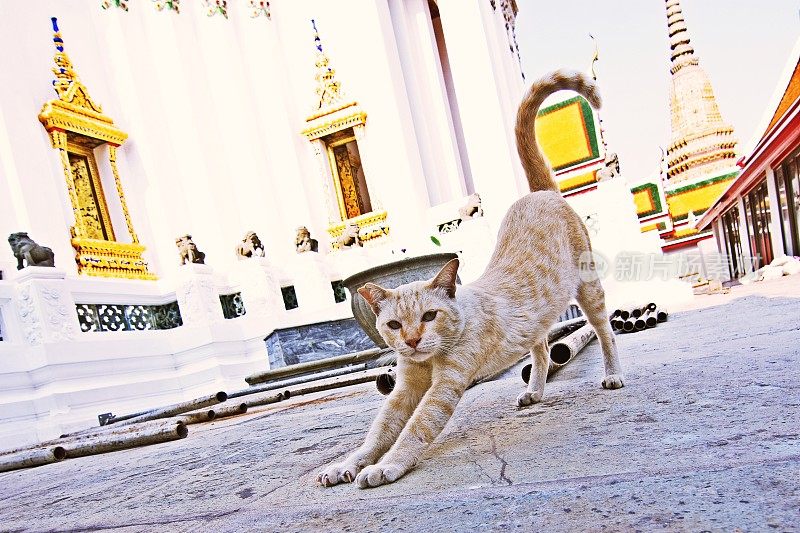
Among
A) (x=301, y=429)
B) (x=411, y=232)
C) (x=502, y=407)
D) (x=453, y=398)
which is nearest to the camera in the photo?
(x=453, y=398)

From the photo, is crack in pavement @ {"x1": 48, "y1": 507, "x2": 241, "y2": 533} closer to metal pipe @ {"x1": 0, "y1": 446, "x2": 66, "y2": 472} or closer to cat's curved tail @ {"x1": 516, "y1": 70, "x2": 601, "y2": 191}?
cat's curved tail @ {"x1": 516, "y1": 70, "x2": 601, "y2": 191}

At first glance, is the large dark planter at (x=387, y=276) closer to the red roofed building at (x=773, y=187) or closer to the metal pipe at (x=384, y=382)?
the metal pipe at (x=384, y=382)

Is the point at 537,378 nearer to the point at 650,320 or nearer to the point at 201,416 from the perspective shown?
the point at 201,416

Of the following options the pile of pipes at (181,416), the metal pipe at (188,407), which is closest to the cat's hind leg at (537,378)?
the pile of pipes at (181,416)

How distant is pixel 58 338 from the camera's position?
5941 mm

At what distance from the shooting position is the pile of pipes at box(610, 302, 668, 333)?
14.6ft

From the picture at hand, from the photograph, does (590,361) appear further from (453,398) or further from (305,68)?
(305,68)

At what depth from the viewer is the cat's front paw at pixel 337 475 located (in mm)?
1426

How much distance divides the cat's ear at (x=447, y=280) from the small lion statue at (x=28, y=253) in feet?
19.4

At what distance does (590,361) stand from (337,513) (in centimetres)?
215

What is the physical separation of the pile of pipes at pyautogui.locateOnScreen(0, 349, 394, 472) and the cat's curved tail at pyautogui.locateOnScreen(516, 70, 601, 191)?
108 centimetres

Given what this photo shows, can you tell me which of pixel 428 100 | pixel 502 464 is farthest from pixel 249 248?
pixel 502 464

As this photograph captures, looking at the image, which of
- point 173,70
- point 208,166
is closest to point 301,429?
point 208,166

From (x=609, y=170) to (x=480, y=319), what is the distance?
302 inches
